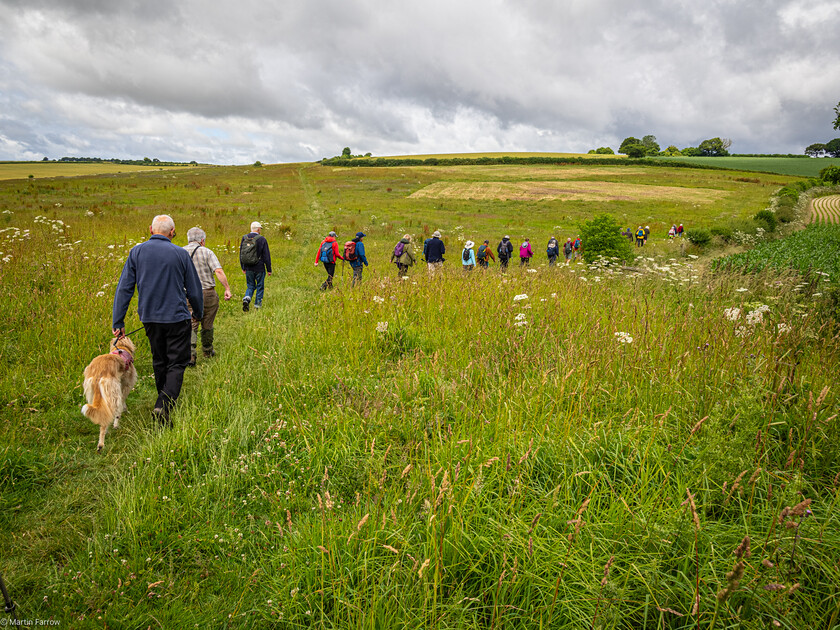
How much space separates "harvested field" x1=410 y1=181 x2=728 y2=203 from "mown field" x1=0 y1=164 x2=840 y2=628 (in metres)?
42.0

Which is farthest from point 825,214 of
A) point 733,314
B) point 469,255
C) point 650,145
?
point 650,145

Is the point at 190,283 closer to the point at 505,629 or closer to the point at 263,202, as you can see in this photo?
the point at 505,629

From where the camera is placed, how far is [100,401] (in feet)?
13.4

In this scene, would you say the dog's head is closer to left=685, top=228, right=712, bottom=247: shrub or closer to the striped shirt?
the striped shirt

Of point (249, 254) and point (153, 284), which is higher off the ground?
point (249, 254)

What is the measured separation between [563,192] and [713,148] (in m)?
108

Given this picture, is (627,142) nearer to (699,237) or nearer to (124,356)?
(699,237)

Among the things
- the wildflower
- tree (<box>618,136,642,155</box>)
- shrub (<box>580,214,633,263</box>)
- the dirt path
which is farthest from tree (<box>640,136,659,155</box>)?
the wildflower

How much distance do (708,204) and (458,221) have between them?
102 feet

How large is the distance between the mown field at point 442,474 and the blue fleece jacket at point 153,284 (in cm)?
99

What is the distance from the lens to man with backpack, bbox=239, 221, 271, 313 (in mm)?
9437

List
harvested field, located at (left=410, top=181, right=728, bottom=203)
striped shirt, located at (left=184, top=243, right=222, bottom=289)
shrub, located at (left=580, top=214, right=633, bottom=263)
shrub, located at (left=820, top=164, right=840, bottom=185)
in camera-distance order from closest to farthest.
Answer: striped shirt, located at (left=184, top=243, right=222, bottom=289) < shrub, located at (left=580, top=214, right=633, bottom=263) < harvested field, located at (left=410, top=181, right=728, bottom=203) < shrub, located at (left=820, top=164, right=840, bottom=185)

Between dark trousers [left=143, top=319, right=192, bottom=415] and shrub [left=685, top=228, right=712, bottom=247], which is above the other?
shrub [left=685, top=228, right=712, bottom=247]

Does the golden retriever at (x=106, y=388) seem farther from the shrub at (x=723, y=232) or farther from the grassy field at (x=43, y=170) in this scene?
the grassy field at (x=43, y=170)
